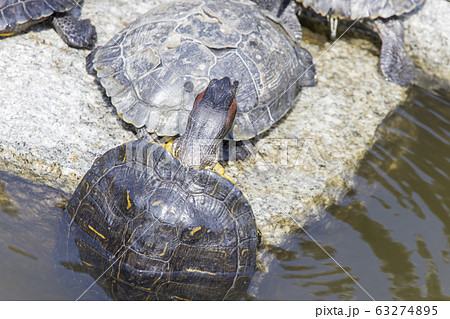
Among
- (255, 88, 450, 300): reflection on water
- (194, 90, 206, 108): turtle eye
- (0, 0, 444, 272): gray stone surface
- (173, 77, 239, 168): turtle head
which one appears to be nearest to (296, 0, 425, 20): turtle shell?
(0, 0, 444, 272): gray stone surface

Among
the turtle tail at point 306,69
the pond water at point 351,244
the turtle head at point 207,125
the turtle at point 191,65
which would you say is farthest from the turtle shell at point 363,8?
the turtle head at point 207,125

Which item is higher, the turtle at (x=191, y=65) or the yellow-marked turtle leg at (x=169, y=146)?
the turtle at (x=191, y=65)

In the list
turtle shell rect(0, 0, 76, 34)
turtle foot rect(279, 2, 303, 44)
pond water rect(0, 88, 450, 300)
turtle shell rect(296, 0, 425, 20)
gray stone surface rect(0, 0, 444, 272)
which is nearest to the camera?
pond water rect(0, 88, 450, 300)

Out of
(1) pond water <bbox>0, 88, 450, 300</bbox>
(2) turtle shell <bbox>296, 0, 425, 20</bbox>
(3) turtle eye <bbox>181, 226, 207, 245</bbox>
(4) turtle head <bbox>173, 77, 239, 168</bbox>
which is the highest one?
(2) turtle shell <bbox>296, 0, 425, 20</bbox>

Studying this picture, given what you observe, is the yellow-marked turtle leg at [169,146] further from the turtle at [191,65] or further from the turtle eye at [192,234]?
the turtle eye at [192,234]

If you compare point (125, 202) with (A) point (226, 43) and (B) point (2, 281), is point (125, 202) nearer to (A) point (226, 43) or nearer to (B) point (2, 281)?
(B) point (2, 281)

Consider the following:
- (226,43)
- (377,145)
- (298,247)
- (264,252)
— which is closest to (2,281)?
(264,252)

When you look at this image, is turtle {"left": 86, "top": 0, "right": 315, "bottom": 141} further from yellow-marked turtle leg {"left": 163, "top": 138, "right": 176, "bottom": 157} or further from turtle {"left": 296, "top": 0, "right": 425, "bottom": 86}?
turtle {"left": 296, "top": 0, "right": 425, "bottom": 86}
